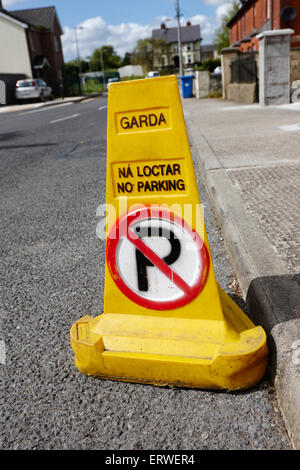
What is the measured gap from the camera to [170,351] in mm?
1859

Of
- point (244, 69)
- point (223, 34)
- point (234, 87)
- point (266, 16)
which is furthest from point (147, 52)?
point (244, 69)

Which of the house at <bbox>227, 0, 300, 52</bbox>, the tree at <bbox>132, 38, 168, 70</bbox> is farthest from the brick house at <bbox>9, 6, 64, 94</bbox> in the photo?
the tree at <bbox>132, 38, 168, 70</bbox>

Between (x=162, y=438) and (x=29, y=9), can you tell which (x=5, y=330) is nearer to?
(x=162, y=438)

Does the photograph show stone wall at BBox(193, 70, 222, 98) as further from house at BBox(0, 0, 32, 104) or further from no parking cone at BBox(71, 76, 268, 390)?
no parking cone at BBox(71, 76, 268, 390)

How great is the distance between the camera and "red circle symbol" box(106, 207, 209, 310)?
192 centimetres

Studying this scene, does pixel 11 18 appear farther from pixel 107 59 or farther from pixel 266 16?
pixel 107 59

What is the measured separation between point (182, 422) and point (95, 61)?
117791 mm

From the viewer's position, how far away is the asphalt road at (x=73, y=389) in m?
1.61

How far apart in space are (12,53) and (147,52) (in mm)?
47229

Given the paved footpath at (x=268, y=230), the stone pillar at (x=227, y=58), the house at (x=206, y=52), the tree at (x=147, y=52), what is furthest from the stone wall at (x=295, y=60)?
the house at (x=206, y=52)

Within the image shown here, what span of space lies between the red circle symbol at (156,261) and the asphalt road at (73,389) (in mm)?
403

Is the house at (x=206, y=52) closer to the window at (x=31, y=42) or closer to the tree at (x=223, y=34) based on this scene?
the tree at (x=223, y=34)

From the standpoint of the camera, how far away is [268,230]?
298cm

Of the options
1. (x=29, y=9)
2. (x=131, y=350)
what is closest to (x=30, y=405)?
(x=131, y=350)
